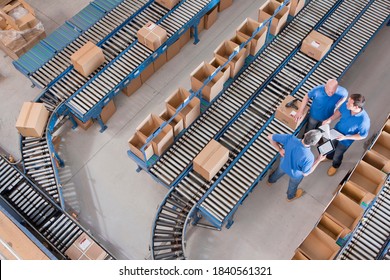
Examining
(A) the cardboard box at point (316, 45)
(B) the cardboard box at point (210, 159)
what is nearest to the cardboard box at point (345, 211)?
(B) the cardboard box at point (210, 159)

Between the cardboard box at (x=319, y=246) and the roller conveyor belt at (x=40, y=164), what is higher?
the cardboard box at (x=319, y=246)

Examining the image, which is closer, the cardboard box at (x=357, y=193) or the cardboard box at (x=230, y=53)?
the cardboard box at (x=357, y=193)

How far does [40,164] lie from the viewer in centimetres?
675

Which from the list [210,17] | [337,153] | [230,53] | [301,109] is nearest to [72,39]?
[210,17]

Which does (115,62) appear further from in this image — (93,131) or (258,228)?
(258,228)

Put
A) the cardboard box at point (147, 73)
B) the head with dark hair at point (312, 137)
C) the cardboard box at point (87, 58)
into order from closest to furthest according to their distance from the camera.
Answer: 1. the head with dark hair at point (312, 137)
2. the cardboard box at point (87, 58)
3. the cardboard box at point (147, 73)

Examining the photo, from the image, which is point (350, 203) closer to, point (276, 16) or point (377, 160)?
point (377, 160)

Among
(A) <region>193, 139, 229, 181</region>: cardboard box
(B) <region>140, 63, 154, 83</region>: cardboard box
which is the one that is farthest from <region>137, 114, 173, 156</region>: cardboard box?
(B) <region>140, 63, 154, 83</region>: cardboard box

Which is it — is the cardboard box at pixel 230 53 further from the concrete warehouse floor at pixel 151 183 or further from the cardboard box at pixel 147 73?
the cardboard box at pixel 147 73

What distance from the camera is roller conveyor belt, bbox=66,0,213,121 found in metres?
7.05

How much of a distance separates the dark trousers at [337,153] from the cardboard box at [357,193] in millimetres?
754

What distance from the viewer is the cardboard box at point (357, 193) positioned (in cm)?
572

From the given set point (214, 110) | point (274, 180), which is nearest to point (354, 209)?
point (274, 180)

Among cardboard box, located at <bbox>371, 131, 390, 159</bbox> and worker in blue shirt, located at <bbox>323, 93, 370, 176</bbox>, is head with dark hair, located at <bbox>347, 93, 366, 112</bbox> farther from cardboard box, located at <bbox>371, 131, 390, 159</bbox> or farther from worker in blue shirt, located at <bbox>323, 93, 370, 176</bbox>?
cardboard box, located at <bbox>371, 131, 390, 159</bbox>
